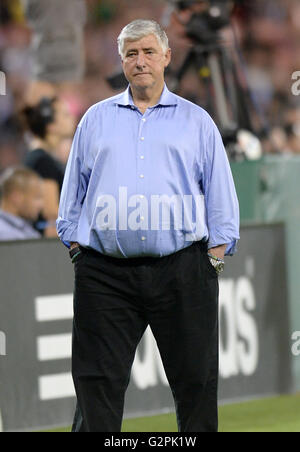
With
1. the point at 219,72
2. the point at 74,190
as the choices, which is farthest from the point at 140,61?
the point at 219,72

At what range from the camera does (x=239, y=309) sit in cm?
705

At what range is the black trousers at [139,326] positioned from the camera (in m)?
4.22

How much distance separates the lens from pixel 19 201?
303 inches

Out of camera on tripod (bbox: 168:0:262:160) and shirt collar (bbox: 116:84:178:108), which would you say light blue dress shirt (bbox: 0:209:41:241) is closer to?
camera on tripod (bbox: 168:0:262:160)

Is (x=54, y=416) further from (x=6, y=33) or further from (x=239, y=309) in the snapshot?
(x=6, y=33)

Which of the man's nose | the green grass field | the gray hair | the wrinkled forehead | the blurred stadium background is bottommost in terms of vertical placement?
the green grass field

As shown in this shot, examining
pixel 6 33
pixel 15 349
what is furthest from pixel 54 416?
pixel 6 33

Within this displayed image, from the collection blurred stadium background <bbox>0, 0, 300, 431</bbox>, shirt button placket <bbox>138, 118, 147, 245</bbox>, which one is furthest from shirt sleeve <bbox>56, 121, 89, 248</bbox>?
blurred stadium background <bbox>0, 0, 300, 431</bbox>

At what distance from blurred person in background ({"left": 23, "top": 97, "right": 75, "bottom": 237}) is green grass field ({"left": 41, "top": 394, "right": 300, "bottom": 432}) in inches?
82.9

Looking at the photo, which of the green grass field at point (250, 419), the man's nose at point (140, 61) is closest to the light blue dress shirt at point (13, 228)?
the green grass field at point (250, 419)

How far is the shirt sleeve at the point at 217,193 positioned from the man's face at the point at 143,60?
1.01ft

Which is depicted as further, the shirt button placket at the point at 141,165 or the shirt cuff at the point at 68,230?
the shirt cuff at the point at 68,230

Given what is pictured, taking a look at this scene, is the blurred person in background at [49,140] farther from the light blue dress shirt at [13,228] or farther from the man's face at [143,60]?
the man's face at [143,60]

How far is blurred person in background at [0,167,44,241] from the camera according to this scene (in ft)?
24.6
